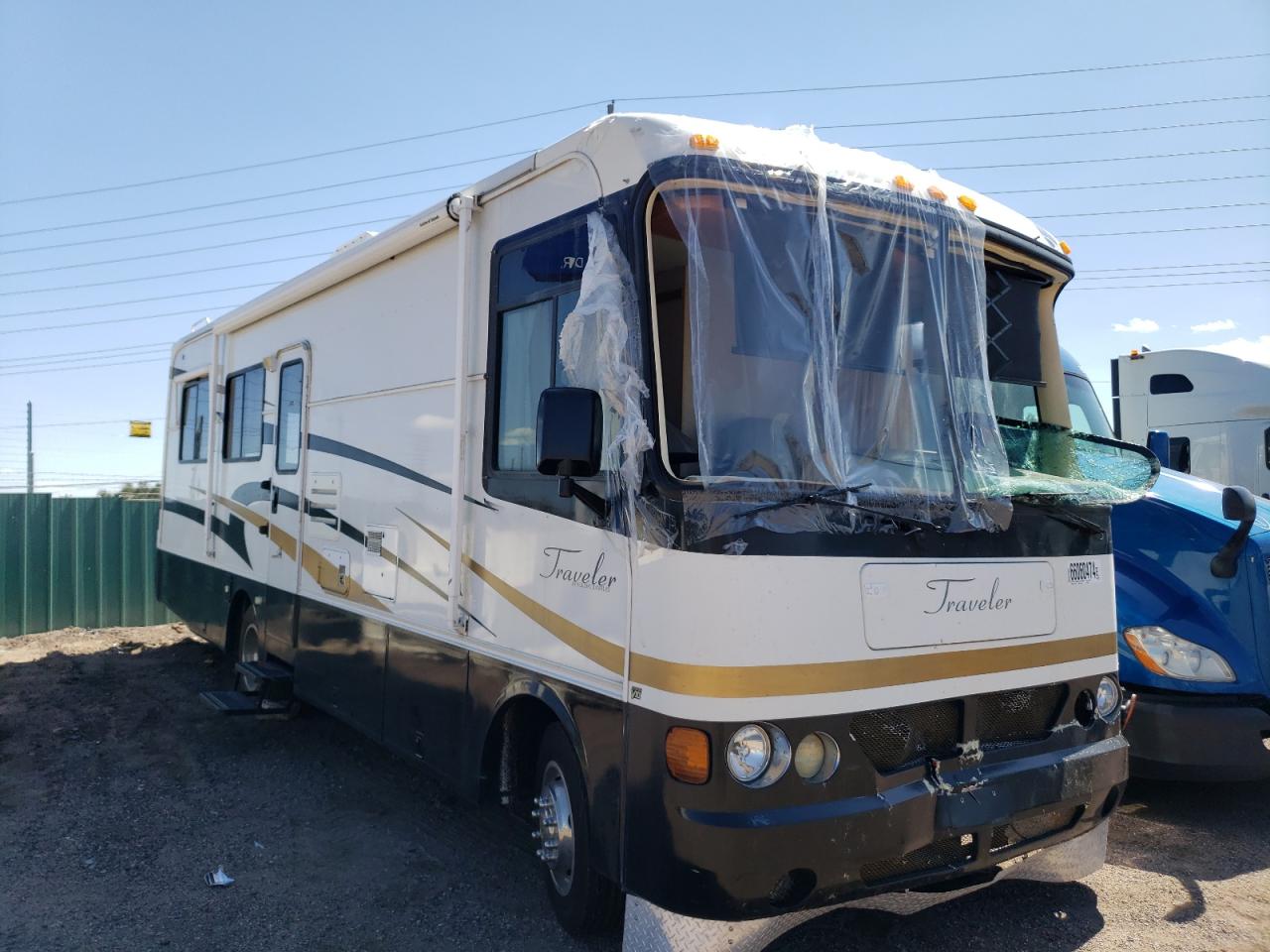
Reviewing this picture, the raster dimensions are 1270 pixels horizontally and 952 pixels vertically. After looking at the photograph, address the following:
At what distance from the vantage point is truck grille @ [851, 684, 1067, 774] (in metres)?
3.45

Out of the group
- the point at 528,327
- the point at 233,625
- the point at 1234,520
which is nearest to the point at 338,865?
the point at 528,327

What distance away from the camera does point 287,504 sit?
6891 millimetres

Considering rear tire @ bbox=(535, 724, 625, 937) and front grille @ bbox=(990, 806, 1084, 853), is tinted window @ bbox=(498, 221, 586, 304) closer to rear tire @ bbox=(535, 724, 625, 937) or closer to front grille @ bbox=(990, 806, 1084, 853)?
rear tire @ bbox=(535, 724, 625, 937)

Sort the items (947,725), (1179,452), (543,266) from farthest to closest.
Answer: (1179,452)
(543,266)
(947,725)

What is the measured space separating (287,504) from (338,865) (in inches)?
109

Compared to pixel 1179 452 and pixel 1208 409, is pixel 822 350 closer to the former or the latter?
pixel 1179 452

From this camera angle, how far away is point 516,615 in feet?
13.7

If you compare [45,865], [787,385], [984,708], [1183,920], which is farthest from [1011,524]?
[45,865]

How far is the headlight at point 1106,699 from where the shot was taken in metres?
4.16

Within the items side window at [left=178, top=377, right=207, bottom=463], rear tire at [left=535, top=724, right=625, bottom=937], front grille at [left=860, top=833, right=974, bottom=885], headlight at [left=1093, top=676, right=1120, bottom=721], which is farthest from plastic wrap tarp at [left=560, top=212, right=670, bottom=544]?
side window at [left=178, top=377, right=207, bottom=463]

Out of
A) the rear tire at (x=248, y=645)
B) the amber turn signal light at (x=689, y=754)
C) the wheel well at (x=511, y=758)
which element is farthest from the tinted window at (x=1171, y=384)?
the amber turn signal light at (x=689, y=754)

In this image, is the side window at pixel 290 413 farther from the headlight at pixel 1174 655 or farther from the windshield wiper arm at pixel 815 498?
the headlight at pixel 1174 655

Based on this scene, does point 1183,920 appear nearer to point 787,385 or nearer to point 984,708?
point 984,708

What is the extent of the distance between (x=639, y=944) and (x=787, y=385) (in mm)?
1994
